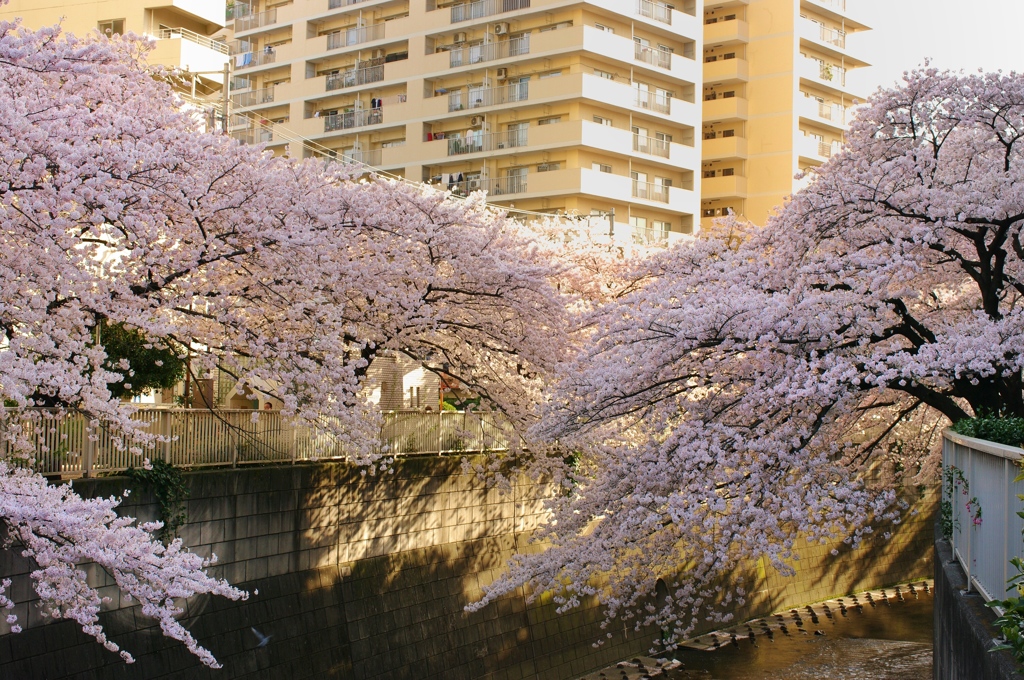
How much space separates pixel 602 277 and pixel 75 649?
565 inches

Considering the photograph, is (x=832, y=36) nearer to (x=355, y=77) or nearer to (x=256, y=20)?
(x=355, y=77)

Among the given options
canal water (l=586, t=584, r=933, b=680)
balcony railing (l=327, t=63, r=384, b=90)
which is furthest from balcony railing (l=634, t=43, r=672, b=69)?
canal water (l=586, t=584, r=933, b=680)

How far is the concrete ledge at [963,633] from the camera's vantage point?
5828 mm

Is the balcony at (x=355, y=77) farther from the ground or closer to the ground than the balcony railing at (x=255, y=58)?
closer to the ground

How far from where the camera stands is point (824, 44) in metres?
48.7

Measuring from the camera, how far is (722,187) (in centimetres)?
4747

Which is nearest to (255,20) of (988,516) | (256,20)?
(256,20)

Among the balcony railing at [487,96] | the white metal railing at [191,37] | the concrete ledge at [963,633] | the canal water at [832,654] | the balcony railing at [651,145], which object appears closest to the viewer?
the concrete ledge at [963,633]

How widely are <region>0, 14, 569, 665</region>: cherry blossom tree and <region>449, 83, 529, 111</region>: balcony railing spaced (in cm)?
2282

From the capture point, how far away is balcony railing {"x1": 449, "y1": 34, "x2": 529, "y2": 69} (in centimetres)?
4038

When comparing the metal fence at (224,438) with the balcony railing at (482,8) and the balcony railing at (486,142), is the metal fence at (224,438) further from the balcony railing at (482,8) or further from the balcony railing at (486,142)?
the balcony railing at (482,8)

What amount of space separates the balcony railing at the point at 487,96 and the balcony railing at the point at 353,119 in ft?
11.4

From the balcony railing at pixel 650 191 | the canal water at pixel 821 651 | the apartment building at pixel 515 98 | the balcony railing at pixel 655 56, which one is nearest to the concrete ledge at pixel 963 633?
the canal water at pixel 821 651

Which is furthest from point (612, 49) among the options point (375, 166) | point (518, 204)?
point (375, 166)
